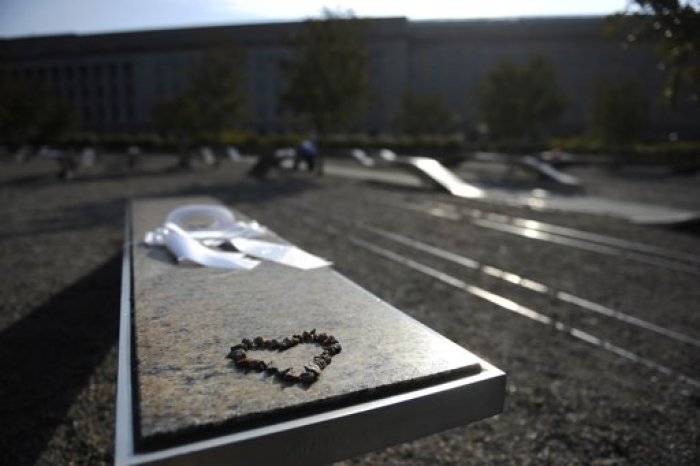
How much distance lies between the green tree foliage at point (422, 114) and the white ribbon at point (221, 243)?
46.2 m

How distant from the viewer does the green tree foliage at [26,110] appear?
39156mm

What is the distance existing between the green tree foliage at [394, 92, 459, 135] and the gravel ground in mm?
38666

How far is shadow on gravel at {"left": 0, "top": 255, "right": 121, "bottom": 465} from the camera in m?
3.52

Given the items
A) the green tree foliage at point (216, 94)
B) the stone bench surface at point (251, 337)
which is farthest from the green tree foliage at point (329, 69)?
the stone bench surface at point (251, 337)

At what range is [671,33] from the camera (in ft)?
18.1

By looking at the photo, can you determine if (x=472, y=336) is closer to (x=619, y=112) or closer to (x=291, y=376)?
(x=291, y=376)

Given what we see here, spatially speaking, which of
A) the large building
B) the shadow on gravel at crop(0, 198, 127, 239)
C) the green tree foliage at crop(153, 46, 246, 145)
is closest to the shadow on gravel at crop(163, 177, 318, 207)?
the shadow on gravel at crop(0, 198, 127, 239)

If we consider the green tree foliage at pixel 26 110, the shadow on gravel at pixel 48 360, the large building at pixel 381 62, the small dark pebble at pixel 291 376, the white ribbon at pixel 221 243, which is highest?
the large building at pixel 381 62

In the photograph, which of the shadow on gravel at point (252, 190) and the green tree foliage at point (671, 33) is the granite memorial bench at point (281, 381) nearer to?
the green tree foliage at point (671, 33)

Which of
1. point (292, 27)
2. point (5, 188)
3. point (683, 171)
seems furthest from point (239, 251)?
point (292, 27)

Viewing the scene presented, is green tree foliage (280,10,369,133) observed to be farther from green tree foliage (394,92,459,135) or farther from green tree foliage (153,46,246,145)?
green tree foliage (394,92,459,135)

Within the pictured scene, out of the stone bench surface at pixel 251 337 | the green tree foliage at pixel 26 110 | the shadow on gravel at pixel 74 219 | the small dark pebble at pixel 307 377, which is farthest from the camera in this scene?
the green tree foliage at pixel 26 110

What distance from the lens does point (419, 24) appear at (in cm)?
8038

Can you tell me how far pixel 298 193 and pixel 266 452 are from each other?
16402mm
